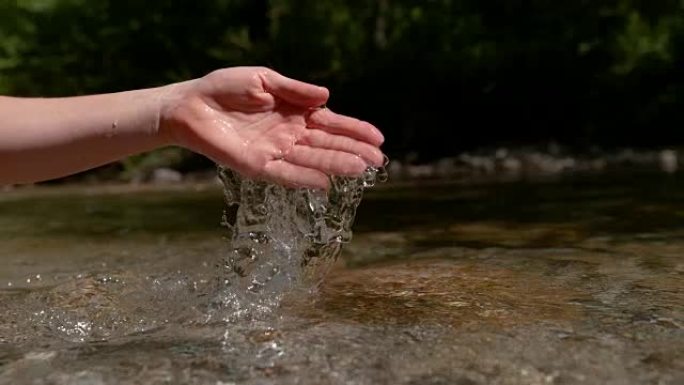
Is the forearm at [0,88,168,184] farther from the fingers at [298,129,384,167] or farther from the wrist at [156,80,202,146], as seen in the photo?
the fingers at [298,129,384,167]

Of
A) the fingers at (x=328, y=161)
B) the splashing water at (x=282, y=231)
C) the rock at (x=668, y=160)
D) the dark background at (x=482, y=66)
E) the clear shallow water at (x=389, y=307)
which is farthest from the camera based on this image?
the dark background at (x=482, y=66)

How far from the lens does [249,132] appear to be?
1.77 m

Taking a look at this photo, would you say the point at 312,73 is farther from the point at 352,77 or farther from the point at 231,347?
the point at 231,347

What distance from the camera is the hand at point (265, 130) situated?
5.61 ft

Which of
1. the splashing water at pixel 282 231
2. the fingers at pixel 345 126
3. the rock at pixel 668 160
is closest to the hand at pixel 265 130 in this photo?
the fingers at pixel 345 126

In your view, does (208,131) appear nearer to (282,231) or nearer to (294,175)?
(294,175)

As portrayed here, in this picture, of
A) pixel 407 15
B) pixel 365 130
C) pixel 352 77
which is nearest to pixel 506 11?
pixel 407 15

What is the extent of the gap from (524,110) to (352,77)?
1.41m

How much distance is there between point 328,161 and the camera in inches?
67.1

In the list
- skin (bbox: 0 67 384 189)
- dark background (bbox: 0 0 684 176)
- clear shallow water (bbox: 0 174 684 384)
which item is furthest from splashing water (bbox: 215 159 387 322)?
dark background (bbox: 0 0 684 176)

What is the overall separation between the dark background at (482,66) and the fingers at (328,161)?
5253 millimetres

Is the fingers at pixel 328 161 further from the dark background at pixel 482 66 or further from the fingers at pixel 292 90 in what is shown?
the dark background at pixel 482 66

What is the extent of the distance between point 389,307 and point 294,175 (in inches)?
12.0

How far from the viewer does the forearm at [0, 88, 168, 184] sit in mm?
1752
